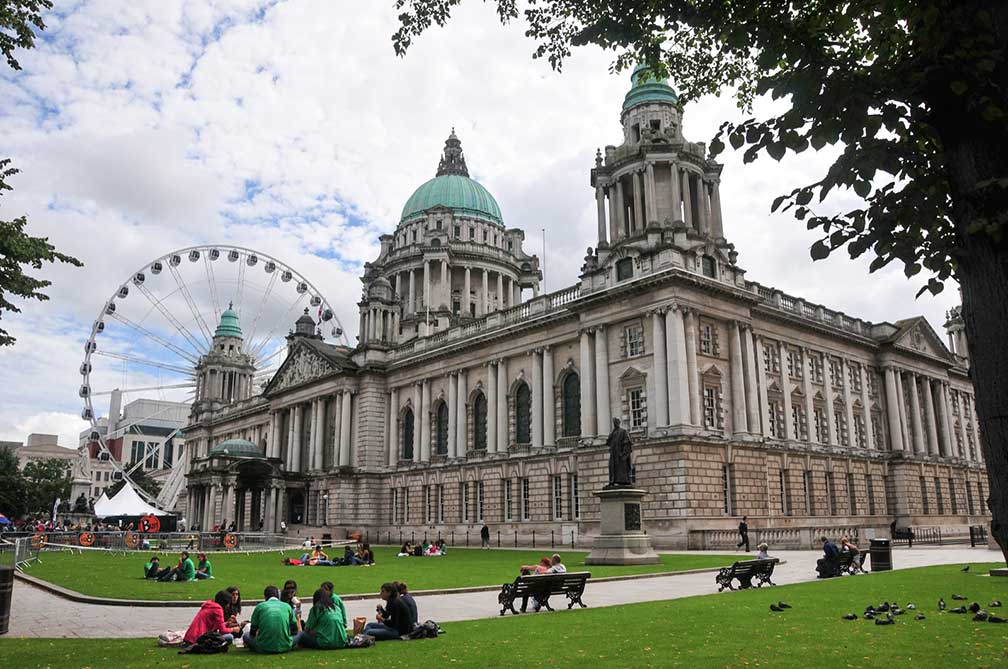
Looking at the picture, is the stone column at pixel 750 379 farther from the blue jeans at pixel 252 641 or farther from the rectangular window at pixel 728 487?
the blue jeans at pixel 252 641

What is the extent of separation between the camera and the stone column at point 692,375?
41562 millimetres

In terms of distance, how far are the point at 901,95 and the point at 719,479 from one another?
3598cm

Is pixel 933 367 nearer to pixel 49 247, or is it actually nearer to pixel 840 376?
pixel 840 376

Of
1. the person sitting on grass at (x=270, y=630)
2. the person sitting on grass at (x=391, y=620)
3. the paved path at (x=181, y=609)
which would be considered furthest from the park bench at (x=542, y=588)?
the person sitting on grass at (x=270, y=630)

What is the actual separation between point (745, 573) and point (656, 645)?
10229 millimetres

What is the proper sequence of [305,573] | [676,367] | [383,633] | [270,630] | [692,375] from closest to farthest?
[270,630], [383,633], [305,573], [676,367], [692,375]

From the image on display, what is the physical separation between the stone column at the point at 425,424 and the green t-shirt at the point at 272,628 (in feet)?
159

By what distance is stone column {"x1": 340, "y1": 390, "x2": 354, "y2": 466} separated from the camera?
64.5 meters

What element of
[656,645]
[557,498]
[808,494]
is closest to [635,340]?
[557,498]

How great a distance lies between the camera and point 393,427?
64.4m

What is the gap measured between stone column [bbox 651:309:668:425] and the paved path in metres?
16.0

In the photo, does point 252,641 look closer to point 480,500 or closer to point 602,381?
point 602,381

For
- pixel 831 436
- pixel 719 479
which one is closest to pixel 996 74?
pixel 719 479

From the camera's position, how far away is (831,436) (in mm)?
52250
